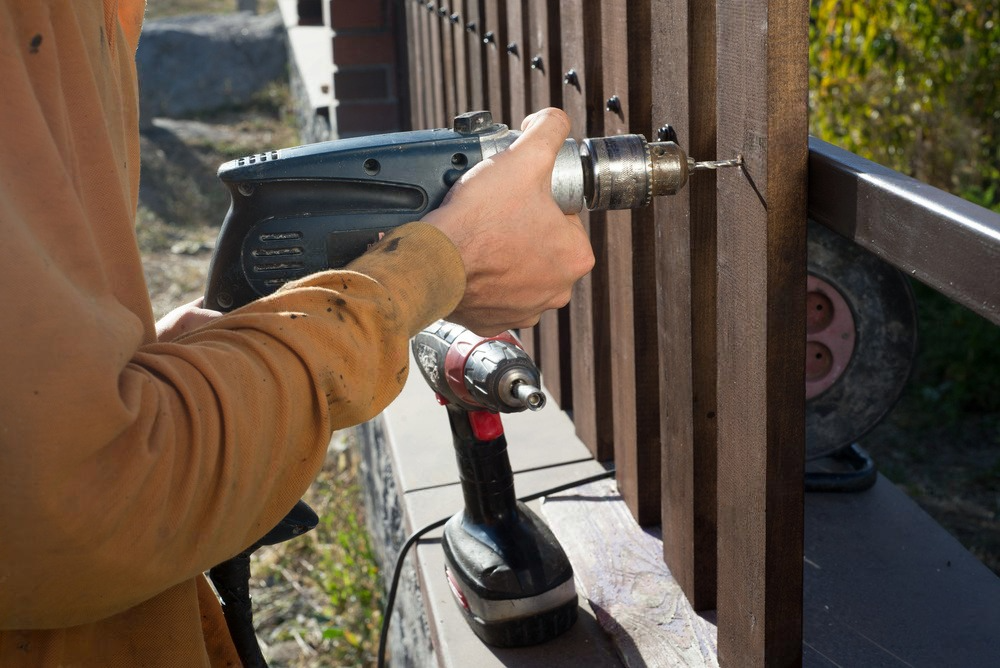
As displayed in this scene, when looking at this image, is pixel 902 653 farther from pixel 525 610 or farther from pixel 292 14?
pixel 292 14

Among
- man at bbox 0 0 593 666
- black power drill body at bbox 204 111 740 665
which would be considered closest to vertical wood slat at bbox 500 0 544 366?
black power drill body at bbox 204 111 740 665

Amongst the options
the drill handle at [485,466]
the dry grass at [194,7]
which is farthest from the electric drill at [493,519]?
the dry grass at [194,7]

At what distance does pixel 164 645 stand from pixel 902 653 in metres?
1.12

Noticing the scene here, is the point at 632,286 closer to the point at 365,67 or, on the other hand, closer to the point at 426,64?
the point at 426,64

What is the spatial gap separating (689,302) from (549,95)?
88 centimetres

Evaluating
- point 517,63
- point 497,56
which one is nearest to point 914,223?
point 517,63

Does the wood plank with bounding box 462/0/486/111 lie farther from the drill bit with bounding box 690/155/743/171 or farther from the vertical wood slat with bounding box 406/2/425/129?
the drill bit with bounding box 690/155/743/171

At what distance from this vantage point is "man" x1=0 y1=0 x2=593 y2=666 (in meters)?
0.89

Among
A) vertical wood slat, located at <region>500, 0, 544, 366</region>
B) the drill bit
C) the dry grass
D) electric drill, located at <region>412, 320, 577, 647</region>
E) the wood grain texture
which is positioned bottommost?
the wood grain texture

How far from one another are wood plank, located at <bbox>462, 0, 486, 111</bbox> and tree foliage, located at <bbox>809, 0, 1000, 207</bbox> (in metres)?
1.73

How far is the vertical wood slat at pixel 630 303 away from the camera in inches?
69.5

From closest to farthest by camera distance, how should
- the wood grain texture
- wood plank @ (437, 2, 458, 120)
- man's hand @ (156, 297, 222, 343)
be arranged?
man's hand @ (156, 297, 222, 343) → the wood grain texture → wood plank @ (437, 2, 458, 120)

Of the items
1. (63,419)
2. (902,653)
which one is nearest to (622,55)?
(902,653)

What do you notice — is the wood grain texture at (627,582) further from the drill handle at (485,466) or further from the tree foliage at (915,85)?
the tree foliage at (915,85)
